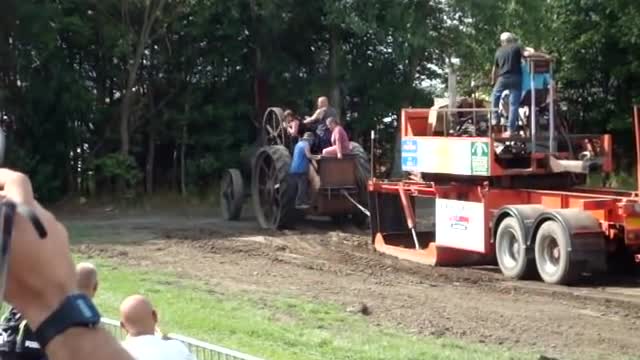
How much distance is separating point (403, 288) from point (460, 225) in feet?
8.83

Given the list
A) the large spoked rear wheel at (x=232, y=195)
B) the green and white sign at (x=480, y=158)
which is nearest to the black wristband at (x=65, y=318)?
the green and white sign at (x=480, y=158)

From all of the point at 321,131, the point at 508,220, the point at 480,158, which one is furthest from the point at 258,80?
the point at 508,220

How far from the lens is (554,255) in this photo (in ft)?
49.1

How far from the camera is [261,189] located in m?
22.4

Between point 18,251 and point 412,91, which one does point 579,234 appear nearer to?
point 18,251

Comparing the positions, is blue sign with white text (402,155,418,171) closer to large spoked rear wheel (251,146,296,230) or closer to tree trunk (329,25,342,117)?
large spoked rear wheel (251,146,296,230)

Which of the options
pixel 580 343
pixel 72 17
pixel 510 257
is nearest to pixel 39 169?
pixel 72 17

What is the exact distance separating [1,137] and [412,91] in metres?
27.5

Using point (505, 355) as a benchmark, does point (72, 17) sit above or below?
above

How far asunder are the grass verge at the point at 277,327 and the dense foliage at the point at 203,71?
15.5m

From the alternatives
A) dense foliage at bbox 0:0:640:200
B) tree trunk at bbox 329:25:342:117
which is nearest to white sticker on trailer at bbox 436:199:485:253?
dense foliage at bbox 0:0:640:200

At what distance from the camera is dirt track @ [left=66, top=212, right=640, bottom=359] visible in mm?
11328

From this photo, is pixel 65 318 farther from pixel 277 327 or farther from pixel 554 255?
pixel 554 255

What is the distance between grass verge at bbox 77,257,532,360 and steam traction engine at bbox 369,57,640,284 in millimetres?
3663
